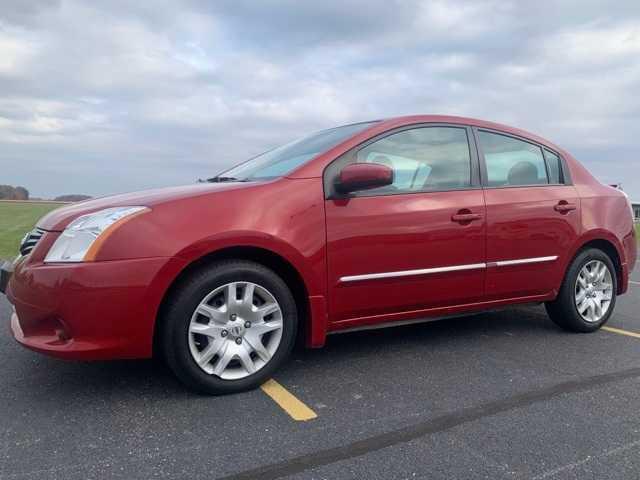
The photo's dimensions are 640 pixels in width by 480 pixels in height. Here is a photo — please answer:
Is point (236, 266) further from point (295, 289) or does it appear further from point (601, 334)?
point (601, 334)

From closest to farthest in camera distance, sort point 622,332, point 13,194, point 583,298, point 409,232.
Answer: point 409,232 → point 583,298 → point 622,332 → point 13,194

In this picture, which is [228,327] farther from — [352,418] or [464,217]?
[464,217]

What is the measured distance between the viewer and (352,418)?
2605 mm

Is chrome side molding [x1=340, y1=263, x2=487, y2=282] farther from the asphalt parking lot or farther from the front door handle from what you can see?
the asphalt parking lot

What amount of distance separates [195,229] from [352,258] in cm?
95

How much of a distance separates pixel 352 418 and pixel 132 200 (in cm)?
164

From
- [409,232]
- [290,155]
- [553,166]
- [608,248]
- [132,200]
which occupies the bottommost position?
[608,248]

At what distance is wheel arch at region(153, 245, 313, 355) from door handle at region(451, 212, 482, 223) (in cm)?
115

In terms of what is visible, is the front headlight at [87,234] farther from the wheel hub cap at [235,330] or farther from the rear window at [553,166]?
the rear window at [553,166]

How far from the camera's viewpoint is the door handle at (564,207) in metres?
4.04

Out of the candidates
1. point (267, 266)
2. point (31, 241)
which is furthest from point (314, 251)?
point (31, 241)

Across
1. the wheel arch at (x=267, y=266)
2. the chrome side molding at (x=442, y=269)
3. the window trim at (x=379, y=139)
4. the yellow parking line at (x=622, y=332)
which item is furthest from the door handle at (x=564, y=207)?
the wheel arch at (x=267, y=266)

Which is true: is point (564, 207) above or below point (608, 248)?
above

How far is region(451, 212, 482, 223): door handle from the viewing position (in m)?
3.53
